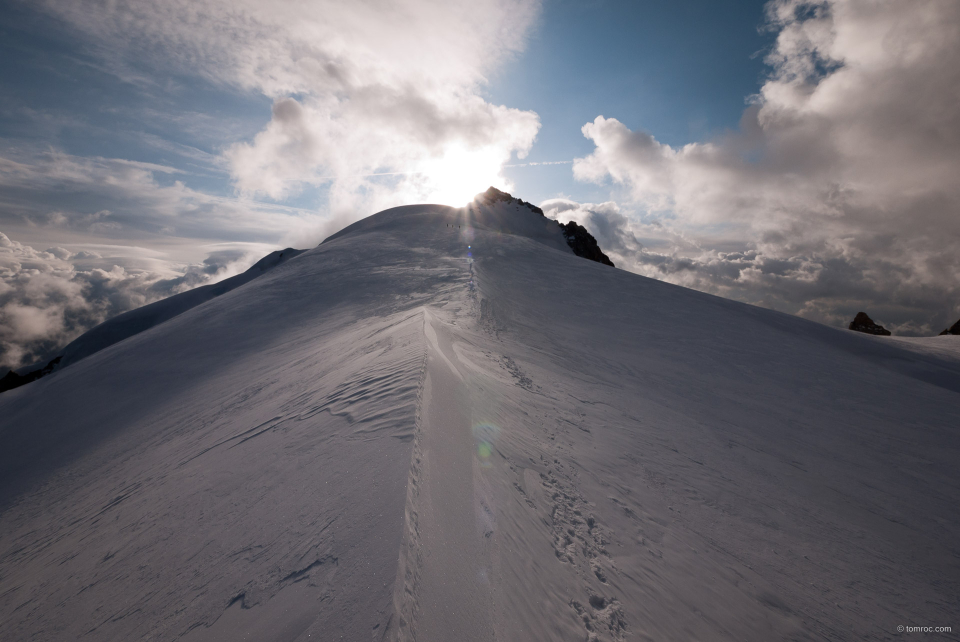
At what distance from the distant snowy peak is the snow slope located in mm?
44775

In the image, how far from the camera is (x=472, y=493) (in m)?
4.21

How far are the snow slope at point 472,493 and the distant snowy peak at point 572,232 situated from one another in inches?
1763

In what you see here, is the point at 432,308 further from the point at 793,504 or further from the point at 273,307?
the point at 793,504

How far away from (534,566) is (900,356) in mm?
23597

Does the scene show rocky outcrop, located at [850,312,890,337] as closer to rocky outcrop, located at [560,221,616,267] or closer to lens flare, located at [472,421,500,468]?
rocky outcrop, located at [560,221,616,267]

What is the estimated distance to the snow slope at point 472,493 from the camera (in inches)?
133

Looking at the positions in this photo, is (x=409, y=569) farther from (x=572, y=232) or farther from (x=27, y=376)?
(x=27, y=376)

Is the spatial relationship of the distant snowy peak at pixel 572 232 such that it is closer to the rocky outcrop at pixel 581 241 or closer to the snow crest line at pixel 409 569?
the rocky outcrop at pixel 581 241

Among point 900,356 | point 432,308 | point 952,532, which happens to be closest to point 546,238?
point 900,356

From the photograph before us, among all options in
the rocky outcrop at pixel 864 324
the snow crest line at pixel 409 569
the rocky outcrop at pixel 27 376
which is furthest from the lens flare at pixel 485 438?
the rocky outcrop at pixel 27 376

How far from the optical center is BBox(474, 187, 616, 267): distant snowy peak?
185ft

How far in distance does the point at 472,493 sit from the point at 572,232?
58.9 m

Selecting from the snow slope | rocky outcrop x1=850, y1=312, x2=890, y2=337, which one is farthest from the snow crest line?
rocky outcrop x1=850, y1=312, x2=890, y2=337

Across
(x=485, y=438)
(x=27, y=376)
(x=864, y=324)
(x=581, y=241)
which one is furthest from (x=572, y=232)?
(x=27, y=376)
